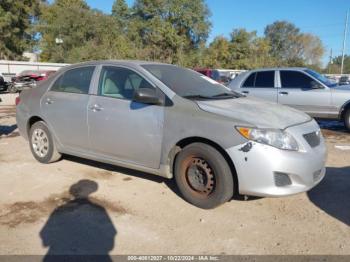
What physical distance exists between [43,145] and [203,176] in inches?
121

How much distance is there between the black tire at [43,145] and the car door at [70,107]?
0.72ft

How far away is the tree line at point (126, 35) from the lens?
1805 inches

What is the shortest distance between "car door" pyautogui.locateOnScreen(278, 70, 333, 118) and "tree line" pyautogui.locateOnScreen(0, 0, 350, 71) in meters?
34.3

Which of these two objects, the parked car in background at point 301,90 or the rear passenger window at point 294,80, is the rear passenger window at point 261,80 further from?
the rear passenger window at point 294,80

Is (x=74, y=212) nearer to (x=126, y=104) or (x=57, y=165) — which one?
(x=126, y=104)

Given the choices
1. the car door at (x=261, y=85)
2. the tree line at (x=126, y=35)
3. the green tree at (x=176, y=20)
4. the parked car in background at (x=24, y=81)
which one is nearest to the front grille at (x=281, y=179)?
the car door at (x=261, y=85)

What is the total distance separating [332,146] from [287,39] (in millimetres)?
88139

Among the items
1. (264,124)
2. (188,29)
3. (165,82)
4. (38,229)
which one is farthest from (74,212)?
(188,29)

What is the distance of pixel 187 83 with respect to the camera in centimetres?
501

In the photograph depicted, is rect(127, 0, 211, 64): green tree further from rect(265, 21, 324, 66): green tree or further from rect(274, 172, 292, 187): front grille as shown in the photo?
rect(274, 172, 292, 187): front grille

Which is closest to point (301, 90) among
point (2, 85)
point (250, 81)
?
point (250, 81)

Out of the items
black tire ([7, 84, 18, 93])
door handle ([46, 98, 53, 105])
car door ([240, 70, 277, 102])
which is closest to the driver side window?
door handle ([46, 98, 53, 105])

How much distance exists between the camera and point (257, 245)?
3.48m

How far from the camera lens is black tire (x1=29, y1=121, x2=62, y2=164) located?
234 inches
